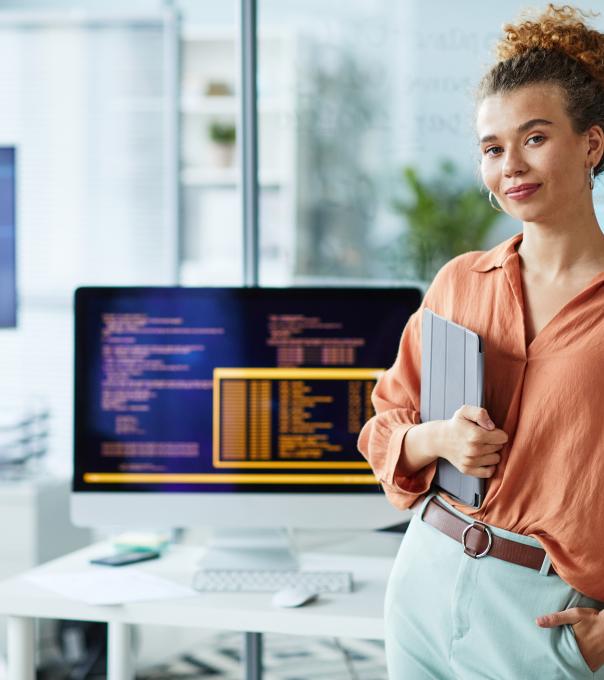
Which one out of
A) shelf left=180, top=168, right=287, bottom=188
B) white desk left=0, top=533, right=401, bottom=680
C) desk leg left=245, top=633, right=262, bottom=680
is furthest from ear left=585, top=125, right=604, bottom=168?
shelf left=180, top=168, right=287, bottom=188

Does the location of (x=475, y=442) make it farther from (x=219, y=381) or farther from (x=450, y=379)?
(x=219, y=381)

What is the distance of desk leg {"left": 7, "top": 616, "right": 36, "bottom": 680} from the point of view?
1756 millimetres

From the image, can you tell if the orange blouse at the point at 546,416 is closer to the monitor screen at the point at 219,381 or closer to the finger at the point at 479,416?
the finger at the point at 479,416

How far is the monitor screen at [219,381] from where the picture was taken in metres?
1.90

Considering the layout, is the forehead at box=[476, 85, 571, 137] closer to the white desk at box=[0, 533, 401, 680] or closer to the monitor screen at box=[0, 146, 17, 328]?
the white desk at box=[0, 533, 401, 680]

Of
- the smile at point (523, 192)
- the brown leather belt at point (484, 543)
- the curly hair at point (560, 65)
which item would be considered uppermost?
the curly hair at point (560, 65)

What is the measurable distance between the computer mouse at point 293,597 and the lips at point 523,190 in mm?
811

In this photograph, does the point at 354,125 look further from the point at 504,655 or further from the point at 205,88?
the point at 504,655

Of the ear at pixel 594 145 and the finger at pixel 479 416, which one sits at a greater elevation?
the ear at pixel 594 145

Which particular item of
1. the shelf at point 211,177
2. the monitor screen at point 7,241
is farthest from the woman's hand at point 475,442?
the shelf at point 211,177

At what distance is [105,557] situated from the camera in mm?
1976

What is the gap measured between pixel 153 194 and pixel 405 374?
7.67 ft

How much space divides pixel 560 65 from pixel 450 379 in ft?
1.41

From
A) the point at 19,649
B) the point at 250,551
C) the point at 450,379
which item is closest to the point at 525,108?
the point at 450,379
